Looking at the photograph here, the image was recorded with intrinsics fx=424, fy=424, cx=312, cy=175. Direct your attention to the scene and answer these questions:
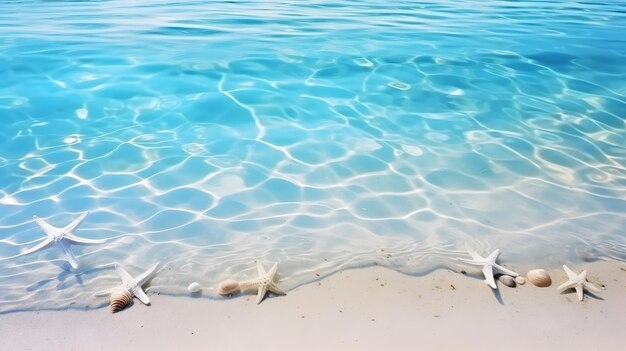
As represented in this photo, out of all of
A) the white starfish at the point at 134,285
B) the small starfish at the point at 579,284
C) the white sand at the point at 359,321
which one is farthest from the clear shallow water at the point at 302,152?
the small starfish at the point at 579,284

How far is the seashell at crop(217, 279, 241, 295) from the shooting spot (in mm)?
2756

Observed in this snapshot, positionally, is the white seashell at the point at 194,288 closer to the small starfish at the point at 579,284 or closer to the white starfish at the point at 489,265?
the white starfish at the point at 489,265

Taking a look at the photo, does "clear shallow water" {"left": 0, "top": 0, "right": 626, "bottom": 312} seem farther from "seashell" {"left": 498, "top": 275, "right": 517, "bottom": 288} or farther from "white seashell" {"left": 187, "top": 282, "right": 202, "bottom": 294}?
"seashell" {"left": 498, "top": 275, "right": 517, "bottom": 288}

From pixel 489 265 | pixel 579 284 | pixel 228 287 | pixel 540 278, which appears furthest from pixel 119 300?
pixel 579 284

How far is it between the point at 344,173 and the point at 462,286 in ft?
5.80

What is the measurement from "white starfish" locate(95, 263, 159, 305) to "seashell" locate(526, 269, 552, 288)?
251 cm

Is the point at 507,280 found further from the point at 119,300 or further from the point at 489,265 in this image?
the point at 119,300

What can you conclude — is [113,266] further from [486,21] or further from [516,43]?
[486,21]

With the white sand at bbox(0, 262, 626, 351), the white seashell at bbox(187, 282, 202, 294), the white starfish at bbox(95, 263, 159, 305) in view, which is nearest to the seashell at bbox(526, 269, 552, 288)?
the white sand at bbox(0, 262, 626, 351)

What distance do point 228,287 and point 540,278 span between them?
205 centimetres

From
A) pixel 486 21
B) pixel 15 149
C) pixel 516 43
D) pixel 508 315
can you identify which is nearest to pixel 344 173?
pixel 508 315

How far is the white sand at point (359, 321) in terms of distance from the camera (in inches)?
94.0

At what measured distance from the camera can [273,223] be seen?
356cm

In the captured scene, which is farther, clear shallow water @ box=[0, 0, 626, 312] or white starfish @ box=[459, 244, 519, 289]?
clear shallow water @ box=[0, 0, 626, 312]
